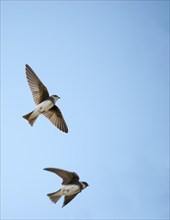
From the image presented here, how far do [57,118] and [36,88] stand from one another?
129 cm

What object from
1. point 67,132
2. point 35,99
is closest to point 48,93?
point 35,99

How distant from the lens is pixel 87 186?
11.1 metres

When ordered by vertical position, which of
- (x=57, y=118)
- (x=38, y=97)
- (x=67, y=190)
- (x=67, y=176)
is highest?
(x=38, y=97)

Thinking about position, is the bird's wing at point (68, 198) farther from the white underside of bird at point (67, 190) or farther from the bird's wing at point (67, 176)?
the bird's wing at point (67, 176)

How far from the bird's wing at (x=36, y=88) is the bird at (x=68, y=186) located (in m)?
3.18

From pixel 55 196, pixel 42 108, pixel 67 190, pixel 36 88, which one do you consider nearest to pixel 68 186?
pixel 67 190

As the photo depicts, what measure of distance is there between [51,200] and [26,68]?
4.12m

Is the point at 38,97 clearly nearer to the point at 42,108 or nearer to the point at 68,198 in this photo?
the point at 42,108

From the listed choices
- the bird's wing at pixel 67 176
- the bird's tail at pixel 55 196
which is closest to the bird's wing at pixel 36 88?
the bird's wing at pixel 67 176

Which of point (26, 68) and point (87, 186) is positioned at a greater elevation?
point (26, 68)

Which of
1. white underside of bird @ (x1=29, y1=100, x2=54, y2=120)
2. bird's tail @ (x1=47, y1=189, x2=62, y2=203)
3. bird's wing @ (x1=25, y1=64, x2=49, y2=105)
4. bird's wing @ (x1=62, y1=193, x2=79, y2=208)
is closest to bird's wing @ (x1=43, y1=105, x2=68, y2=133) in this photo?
bird's wing @ (x1=25, y1=64, x2=49, y2=105)

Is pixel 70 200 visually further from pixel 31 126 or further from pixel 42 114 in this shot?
pixel 42 114

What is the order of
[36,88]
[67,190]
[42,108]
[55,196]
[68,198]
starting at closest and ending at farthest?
1. [55,196]
2. [67,190]
3. [68,198]
4. [42,108]
5. [36,88]

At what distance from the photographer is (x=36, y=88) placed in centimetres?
1340
